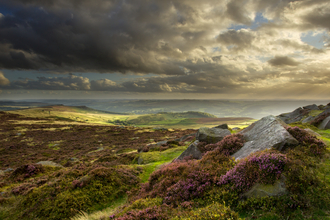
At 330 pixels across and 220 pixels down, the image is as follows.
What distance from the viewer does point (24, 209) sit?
9.06 metres

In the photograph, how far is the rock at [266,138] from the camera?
28.3 feet

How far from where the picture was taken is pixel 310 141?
8633 millimetres

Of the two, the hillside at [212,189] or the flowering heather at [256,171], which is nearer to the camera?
the hillside at [212,189]

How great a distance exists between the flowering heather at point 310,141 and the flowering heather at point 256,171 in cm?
252

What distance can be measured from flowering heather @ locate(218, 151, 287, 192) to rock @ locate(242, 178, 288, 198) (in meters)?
0.16

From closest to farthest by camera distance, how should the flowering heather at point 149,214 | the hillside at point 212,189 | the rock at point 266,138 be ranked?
the hillside at point 212,189 < the flowering heather at point 149,214 < the rock at point 266,138

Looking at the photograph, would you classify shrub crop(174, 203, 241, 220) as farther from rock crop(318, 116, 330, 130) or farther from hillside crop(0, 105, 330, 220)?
rock crop(318, 116, 330, 130)

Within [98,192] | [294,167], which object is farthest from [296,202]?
[98,192]

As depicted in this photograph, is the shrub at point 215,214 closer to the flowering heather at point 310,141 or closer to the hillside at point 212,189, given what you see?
the hillside at point 212,189

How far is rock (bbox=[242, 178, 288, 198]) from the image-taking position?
19.8 ft

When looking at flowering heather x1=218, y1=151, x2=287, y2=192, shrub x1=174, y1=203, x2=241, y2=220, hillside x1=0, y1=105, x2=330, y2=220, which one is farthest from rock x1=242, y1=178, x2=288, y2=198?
A: shrub x1=174, y1=203, x2=241, y2=220

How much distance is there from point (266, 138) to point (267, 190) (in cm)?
469

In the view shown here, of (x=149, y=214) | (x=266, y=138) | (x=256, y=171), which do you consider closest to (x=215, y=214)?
(x=149, y=214)

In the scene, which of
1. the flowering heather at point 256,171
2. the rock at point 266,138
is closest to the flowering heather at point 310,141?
the rock at point 266,138
